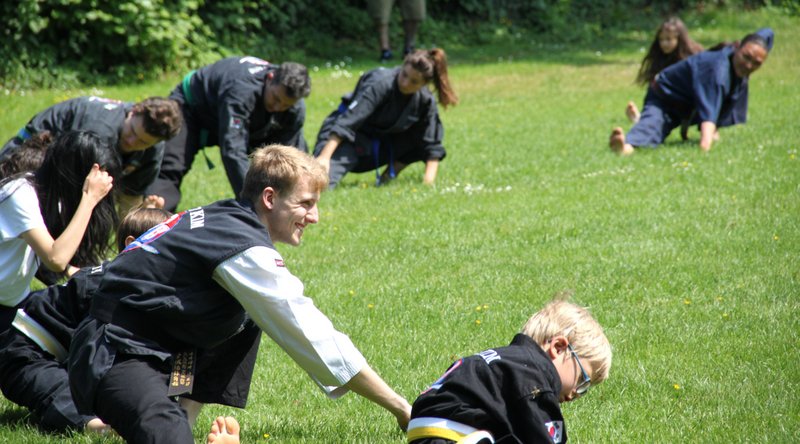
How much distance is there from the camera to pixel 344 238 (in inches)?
291

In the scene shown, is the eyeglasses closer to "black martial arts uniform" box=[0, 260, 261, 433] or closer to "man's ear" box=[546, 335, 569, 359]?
"man's ear" box=[546, 335, 569, 359]

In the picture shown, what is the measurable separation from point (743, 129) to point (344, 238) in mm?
5936

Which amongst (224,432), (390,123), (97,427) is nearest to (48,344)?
(97,427)

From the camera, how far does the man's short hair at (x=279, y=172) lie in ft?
11.2

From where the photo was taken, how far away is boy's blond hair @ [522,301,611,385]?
333 centimetres

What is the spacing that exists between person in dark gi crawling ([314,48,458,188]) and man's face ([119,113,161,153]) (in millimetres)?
2756

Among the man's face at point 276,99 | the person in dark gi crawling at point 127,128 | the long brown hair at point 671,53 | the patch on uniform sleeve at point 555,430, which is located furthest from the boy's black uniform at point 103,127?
the long brown hair at point 671,53

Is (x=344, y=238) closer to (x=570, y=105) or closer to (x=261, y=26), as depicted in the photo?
(x=570, y=105)

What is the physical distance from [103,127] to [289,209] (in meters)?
3.18

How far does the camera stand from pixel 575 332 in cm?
332

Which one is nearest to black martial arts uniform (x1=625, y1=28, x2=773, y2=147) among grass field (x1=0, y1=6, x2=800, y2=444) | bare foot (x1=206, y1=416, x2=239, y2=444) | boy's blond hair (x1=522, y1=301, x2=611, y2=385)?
grass field (x1=0, y1=6, x2=800, y2=444)

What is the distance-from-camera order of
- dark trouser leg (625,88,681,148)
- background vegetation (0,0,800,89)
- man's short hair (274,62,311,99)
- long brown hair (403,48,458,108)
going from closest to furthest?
man's short hair (274,62,311,99) → long brown hair (403,48,458,108) → dark trouser leg (625,88,681,148) → background vegetation (0,0,800,89)

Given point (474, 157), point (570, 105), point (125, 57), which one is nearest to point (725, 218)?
point (474, 157)

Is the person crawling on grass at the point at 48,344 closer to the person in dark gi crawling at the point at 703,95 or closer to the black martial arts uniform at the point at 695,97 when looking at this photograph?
the person in dark gi crawling at the point at 703,95
